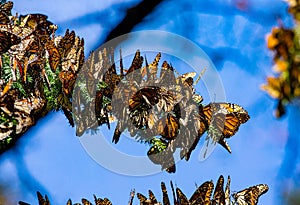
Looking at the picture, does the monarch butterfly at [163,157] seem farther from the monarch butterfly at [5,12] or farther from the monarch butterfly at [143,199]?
the monarch butterfly at [5,12]

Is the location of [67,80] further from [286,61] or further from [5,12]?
[286,61]

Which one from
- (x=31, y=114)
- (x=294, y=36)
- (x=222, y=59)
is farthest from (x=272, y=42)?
(x=222, y=59)

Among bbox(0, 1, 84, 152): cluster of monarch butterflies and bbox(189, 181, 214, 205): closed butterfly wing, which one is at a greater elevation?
bbox(0, 1, 84, 152): cluster of monarch butterflies

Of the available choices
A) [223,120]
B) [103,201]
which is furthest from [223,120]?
[103,201]

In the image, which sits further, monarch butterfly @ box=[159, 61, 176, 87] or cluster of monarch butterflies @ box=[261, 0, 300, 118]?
monarch butterfly @ box=[159, 61, 176, 87]

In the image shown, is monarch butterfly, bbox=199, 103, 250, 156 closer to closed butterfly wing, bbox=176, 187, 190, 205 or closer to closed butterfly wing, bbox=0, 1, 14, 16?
closed butterfly wing, bbox=176, 187, 190, 205

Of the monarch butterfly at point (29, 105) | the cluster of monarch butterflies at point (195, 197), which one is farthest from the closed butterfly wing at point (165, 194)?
the monarch butterfly at point (29, 105)

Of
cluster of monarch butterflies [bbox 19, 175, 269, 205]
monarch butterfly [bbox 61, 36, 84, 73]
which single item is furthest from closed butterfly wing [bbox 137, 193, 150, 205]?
monarch butterfly [bbox 61, 36, 84, 73]
